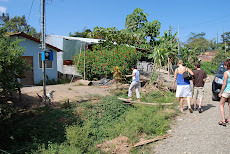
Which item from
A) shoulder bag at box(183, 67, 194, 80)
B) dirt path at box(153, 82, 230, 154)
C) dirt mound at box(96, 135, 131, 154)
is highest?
shoulder bag at box(183, 67, 194, 80)

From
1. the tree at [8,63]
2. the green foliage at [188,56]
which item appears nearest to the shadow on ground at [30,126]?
the tree at [8,63]

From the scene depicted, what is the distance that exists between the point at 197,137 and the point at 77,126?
3458mm

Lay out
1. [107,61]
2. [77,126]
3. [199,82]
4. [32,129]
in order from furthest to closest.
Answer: [107,61] → [199,82] → [32,129] → [77,126]

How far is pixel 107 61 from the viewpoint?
1445 centimetres

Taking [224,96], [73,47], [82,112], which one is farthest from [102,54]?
[224,96]

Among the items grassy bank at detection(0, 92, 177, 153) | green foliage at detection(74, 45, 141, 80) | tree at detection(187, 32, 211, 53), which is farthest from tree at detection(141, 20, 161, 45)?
tree at detection(187, 32, 211, 53)

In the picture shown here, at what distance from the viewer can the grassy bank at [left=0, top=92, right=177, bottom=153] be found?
5660 millimetres

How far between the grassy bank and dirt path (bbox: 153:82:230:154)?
1.73 ft

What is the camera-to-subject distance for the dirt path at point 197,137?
15.6 ft

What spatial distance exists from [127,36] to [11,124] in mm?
13816

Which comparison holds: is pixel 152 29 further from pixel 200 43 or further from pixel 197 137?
pixel 200 43

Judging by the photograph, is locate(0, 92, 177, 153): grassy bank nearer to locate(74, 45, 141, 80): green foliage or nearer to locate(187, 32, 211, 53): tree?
locate(74, 45, 141, 80): green foliage

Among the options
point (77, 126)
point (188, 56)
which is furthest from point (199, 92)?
point (188, 56)

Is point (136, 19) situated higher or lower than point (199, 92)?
higher
